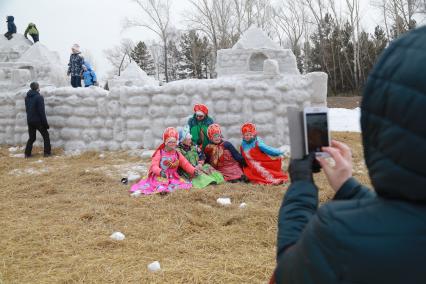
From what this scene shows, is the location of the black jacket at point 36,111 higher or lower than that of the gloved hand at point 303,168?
higher

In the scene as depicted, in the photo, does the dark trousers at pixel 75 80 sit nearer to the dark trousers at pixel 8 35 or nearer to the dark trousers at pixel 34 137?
the dark trousers at pixel 34 137

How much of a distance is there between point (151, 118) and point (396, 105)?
7.58m

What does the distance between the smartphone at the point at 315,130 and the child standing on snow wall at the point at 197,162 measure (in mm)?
4351

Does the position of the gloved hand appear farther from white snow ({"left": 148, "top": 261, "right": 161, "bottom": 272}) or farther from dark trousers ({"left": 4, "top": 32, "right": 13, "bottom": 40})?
dark trousers ({"left": 4, "top": 32, "right": 13, "bottom": 40})

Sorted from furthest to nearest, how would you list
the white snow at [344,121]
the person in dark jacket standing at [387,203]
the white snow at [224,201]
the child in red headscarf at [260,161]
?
the white snow at [344,121] → the child in red headscarf at [260,161] → the white snow at [224,201] → the person in dark jacket standing at [387,203]

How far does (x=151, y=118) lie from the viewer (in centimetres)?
828

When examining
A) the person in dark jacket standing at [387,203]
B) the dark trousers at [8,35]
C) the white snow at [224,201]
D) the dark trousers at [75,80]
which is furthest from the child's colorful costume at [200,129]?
the dark trousers at [8,35]

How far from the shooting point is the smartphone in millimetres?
1369

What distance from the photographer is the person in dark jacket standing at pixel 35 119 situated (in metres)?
8.34

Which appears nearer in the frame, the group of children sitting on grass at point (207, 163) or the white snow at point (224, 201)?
the white snow at point (224, 201)

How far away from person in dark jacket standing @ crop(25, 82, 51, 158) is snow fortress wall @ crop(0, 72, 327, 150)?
49 cm

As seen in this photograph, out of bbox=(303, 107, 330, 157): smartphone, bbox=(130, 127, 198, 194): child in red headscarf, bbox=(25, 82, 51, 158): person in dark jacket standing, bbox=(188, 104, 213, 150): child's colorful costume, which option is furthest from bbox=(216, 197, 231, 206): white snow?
bbox=(25, 82, 51, 158): person in dark jacket standing

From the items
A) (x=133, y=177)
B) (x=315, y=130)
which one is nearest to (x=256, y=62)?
(x=133, y=177)

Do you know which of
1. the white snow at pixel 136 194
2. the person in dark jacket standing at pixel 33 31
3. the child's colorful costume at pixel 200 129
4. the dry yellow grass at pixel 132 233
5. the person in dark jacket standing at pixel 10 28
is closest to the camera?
the dry yellow grass at pixel 132 233
